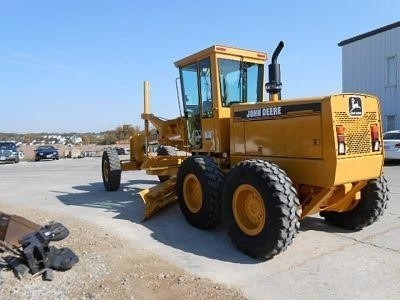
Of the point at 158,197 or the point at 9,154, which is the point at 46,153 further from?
the point at 158,197

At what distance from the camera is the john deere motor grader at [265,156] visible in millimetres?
5812

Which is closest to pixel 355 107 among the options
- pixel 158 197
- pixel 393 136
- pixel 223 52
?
pixel 223 52

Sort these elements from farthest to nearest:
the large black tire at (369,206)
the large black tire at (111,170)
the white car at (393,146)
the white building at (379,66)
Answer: the white building at (379,66)
the white car at (393,146)
the large black tire at (111,170)
the large black tire at (369,206)

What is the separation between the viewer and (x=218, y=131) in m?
7.95

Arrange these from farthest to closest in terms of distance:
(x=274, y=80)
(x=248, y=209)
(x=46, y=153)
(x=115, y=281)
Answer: (x=46, y=153)
(x=274, y=80)
(x=248, y=209)
(x=115, y=281)

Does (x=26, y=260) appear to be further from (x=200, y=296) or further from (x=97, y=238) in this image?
(x=200, y=296)

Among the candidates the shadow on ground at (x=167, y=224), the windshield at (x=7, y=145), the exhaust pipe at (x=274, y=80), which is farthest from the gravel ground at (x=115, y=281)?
the windshield at (x=7, y=145)

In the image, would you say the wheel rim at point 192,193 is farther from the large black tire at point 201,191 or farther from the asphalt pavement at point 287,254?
the asphalt pavement at point 287,254

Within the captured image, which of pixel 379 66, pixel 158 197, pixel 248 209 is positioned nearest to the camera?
pixel 248 209

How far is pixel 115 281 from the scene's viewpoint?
538 centimetres

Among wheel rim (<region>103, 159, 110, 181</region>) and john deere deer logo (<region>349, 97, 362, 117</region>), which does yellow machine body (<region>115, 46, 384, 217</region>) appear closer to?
john deere deer logo (<region>349, 97, 362, 117</region>)

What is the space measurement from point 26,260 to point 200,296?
218cm

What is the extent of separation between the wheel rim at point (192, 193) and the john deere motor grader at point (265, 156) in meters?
0.02

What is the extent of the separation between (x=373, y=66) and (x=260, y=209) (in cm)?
1837
